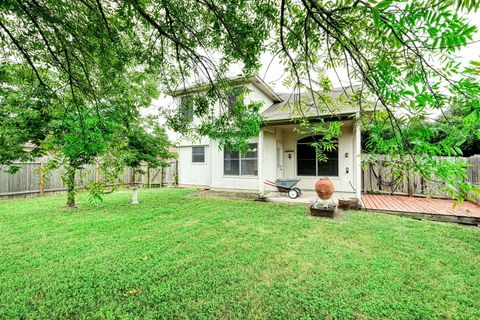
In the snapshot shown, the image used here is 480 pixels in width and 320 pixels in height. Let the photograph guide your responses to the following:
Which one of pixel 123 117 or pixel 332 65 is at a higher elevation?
pixel 332 65

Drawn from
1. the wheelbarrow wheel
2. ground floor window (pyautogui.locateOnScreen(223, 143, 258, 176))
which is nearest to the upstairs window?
ground floor window (pyautogui.locateOnScreen(223, 143, 258, 176))

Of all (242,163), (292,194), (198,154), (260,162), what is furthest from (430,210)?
(198,154)

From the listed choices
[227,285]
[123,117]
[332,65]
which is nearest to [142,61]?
[123,117]

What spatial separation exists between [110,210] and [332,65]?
23.6 feet

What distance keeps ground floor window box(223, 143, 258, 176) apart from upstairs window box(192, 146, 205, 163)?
207 cm

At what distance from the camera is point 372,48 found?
183 centimetres

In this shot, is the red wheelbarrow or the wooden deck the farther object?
the red wheelbarrow

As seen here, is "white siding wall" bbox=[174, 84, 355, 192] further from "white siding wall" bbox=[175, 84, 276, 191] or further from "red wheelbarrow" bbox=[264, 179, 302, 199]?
"red wheelbarrow" bbox=[264, 179, 302, 199]

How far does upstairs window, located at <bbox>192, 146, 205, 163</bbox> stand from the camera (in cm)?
1145

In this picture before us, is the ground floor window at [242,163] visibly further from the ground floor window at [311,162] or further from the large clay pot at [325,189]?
the large clay pot at [325,189]

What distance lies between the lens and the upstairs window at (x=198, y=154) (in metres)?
11.5

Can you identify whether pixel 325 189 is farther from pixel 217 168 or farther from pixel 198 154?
pixel 198 154

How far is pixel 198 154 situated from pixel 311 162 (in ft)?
19.3

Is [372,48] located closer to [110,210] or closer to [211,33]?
[211,33]
